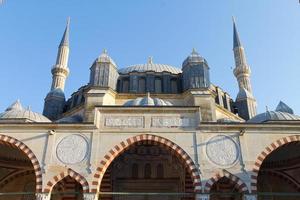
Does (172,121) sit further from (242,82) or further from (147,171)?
(242,82)

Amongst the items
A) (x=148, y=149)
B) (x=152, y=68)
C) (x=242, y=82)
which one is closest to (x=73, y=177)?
(x=148, y=149)

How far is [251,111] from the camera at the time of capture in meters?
17.0

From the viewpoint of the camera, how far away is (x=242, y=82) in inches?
819

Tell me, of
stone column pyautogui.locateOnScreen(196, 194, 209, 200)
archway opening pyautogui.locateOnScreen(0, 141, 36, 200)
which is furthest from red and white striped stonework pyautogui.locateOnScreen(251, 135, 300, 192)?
archway opening pyautogui.locateOnScreen(0, 141, 36, 200)

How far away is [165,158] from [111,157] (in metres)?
3.86

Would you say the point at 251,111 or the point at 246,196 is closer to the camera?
the point at 246,196

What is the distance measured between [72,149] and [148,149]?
418 centimetres

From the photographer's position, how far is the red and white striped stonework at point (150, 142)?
1022 centimetres

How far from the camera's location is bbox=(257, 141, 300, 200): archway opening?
1282 cm

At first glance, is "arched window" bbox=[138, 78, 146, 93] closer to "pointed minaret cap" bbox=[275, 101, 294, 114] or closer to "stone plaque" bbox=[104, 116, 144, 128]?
"stone plaque" bbox=[104, 116, 144, 128]

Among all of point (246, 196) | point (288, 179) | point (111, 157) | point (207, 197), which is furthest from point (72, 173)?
point (288, 179)

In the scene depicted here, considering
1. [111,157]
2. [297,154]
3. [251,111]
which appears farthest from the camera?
[251,111]

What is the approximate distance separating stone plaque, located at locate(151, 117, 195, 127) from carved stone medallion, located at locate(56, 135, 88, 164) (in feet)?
8.51

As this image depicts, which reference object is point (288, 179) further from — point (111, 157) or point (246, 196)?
point (111, 157)
